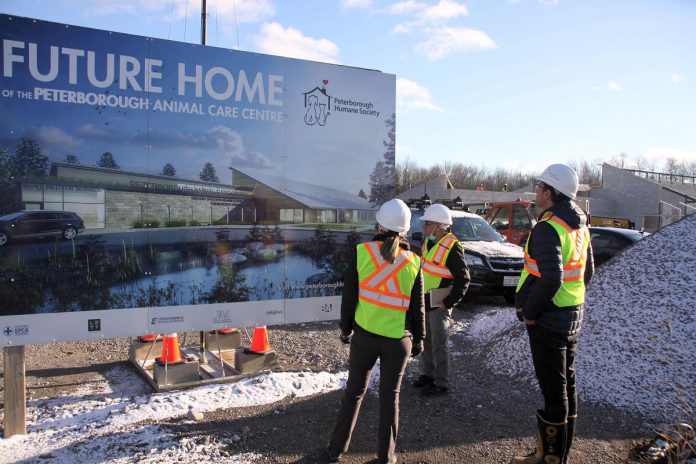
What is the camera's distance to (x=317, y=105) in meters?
6.00

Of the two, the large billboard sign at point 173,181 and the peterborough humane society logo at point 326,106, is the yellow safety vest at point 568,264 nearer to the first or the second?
the large billboard sign at point 173,181

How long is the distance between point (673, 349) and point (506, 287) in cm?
456

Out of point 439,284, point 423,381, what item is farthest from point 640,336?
point 423,381

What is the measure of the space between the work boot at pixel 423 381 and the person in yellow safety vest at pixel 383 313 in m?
1.86

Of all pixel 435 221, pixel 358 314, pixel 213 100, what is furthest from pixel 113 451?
pixel 435 221

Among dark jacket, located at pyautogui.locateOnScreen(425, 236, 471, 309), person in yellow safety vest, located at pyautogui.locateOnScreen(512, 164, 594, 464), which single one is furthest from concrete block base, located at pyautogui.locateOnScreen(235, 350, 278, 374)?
person in yellow safety vest, located at pyautogui.locateOnScreen(512, 164, 594, 464)

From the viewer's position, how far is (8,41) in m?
4.53

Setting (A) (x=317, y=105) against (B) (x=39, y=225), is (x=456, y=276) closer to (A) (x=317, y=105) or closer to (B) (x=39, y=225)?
(A) (x=317, y=105)

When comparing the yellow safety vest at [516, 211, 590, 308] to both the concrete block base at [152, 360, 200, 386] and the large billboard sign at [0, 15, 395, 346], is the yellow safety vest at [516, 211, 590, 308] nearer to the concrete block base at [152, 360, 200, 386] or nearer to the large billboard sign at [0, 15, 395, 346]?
the large billboard sign at [0, 15, 395, 346]

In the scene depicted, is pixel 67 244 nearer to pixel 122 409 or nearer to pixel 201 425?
pixel 122 409

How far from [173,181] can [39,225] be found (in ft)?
4.08

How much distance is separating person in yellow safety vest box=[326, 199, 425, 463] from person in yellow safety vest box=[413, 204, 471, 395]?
5.19ft

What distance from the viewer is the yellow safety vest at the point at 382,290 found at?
4.00 m

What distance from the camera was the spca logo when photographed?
5.95 metres
